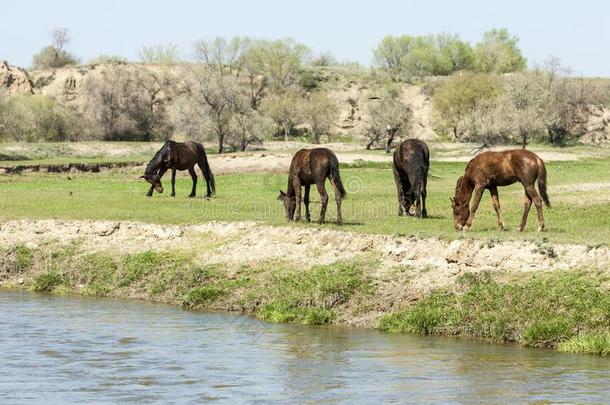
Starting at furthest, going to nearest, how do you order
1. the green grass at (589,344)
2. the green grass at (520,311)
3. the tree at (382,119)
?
1. the tree at (382,119)
2. the green grass at (520,311)
3. the green grass at (589,344)

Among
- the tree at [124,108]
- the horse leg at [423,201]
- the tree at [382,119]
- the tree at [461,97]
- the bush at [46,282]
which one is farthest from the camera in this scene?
the tree at [461,97]

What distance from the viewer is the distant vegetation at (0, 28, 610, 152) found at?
77.9 metres

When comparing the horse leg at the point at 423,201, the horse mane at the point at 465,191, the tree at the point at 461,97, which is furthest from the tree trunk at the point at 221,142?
the horse mane at the point at 465,191

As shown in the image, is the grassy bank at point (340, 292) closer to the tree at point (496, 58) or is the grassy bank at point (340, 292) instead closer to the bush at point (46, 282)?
the bush at point (46, 282)

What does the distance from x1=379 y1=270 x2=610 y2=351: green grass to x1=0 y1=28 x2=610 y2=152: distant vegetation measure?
4936 centimetres

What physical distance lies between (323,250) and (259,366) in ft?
24.8

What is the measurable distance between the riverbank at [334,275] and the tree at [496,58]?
4472 inches

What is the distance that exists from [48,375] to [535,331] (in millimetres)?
8297

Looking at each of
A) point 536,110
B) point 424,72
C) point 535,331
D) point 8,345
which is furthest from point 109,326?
point 424,72

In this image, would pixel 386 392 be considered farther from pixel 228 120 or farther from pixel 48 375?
pixel 228 120

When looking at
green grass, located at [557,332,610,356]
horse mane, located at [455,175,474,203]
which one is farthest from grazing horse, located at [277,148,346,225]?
green grass, located at [557,332,610,356]

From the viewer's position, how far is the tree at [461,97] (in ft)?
314

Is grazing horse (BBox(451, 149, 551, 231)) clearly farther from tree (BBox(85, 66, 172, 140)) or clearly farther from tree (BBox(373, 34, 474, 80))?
tree (BBox(373, 34, 474, 80))

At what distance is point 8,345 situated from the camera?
18797mm
